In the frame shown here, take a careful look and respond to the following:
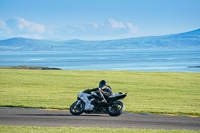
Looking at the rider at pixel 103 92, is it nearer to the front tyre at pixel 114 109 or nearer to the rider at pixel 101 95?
the rider at pixel 101 95

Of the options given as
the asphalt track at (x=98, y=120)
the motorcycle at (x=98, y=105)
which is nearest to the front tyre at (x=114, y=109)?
the motorcycle at (x=98, y=105)

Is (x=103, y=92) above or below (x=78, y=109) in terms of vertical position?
above

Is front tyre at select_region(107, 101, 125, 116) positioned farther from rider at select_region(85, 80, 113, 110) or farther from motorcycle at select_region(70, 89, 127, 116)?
rider at select_region(85, 80, 113, 110)

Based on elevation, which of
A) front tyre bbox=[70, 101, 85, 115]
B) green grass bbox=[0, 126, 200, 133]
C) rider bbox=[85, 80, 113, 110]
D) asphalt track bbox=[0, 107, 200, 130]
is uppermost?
rider bbox=[85, 80, 113, 110]

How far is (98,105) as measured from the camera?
43.4 feet

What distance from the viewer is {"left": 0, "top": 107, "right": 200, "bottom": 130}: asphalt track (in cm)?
1125

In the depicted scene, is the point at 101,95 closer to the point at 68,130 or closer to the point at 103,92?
the point at 103,92

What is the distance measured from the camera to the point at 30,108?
15.8m

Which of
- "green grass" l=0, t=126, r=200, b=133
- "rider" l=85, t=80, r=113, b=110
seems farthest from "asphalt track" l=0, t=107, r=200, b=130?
"green grass" l=0, t=126, r=200, b=133

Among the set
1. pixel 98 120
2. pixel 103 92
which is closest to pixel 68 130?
pixel 98 120

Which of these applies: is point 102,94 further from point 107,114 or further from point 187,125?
point 187,125

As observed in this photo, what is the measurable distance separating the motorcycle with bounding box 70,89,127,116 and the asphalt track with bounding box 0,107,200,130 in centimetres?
24

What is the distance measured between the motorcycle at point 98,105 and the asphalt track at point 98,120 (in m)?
0.24

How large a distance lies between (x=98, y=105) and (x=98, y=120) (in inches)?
41.3
